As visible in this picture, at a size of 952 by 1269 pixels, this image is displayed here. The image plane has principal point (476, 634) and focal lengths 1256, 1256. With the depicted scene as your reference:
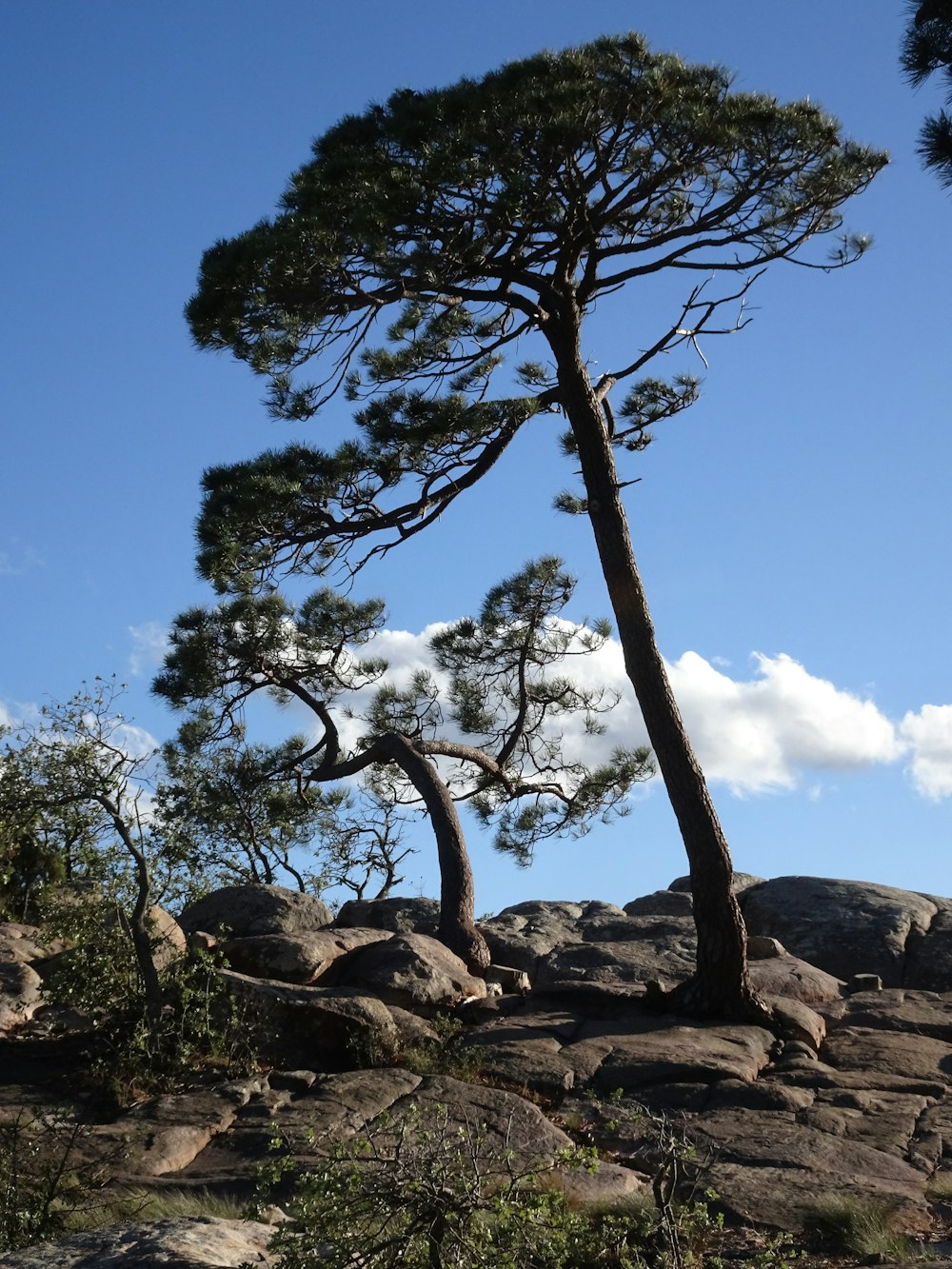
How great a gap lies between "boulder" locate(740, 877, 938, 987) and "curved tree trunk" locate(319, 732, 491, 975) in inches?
154

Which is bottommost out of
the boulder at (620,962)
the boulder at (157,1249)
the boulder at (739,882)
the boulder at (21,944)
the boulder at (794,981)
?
the boulder at (157,1249)

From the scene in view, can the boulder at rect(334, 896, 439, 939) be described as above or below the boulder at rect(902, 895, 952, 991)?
above

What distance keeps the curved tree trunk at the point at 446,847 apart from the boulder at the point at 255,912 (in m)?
1.35

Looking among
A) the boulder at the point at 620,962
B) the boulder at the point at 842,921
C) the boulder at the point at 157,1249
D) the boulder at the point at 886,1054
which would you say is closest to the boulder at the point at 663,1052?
the boulder at the point at 886,1054

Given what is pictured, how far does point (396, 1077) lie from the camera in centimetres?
931

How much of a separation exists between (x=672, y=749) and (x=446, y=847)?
317 centimetres

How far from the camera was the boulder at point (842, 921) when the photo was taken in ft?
47.8

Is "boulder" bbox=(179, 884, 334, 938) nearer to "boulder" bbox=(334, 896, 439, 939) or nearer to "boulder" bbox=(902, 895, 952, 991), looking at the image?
"boulder" bbox=(334, 896, 439, 939)

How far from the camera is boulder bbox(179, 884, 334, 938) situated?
12.6 meters

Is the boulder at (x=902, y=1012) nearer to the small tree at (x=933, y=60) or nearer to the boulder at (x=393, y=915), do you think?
the boulder at (x=393, y=915)

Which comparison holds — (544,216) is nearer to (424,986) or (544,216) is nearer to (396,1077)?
(424,986)

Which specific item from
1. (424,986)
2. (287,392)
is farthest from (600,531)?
(424,986)

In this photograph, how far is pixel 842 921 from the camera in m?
15.1

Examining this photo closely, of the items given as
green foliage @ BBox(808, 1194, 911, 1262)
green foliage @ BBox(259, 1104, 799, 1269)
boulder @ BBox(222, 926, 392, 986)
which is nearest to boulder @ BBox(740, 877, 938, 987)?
boulder @ BBox(222, 926, 392, 986)
